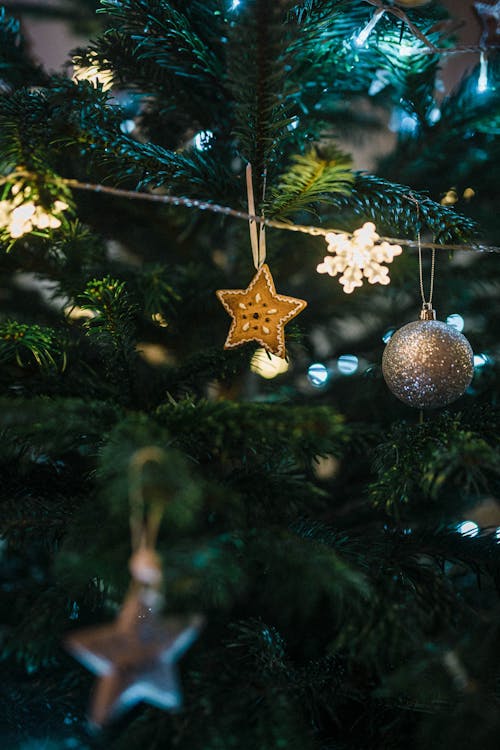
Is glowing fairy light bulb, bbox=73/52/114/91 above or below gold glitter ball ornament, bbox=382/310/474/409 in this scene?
above

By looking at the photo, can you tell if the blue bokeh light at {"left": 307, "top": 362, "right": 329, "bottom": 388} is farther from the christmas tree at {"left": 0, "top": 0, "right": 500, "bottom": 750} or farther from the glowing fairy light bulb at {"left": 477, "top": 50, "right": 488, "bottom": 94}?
the glowing fairy light bulb at {"left": 477, "top": 50, "right": 488, "bottom": 94}

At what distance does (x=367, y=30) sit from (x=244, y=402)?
49cm

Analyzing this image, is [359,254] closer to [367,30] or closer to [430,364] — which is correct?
[430,364]

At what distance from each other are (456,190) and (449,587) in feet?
1.98

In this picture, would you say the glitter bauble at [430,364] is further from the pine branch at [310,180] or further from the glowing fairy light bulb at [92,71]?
the glowing fairy light bulb at [92,71]

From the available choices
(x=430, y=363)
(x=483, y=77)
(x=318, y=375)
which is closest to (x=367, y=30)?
(x=483, y=77)

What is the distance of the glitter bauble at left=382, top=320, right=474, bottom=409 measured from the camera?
642 mm

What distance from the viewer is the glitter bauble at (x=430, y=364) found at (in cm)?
64

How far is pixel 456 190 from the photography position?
86cm

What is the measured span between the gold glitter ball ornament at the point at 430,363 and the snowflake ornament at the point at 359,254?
8 centimetres

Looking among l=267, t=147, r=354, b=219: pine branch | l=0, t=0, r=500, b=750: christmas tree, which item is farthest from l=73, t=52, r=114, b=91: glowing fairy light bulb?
l=267, t=147, r=354, b=219: pine branch

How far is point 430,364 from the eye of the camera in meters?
0.64

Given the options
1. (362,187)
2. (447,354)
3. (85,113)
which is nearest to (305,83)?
(362,187)

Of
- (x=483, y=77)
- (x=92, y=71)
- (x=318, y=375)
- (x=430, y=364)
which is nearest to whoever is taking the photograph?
(x=430, y=364)
